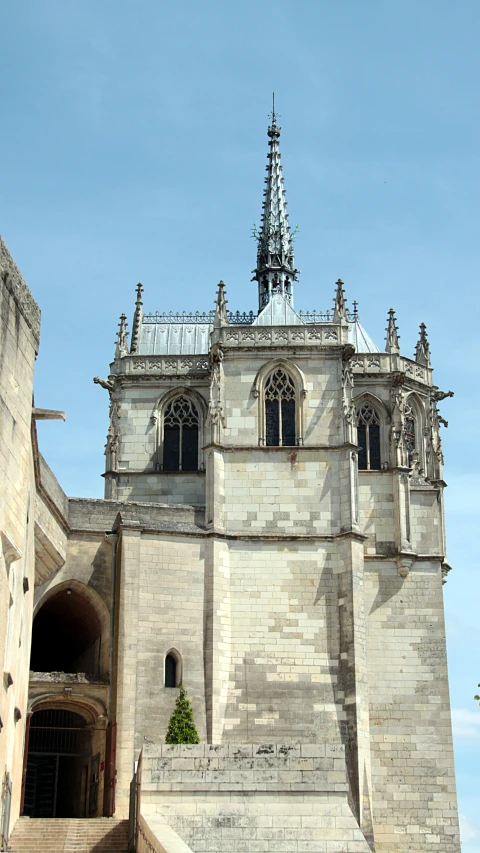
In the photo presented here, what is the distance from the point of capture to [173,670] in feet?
121

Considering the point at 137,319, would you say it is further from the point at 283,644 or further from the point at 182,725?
the point at 182,725

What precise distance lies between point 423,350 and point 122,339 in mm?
11422

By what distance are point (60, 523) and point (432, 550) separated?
13329 millimetres

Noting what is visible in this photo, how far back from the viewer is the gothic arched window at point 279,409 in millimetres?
40656

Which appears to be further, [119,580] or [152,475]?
[152,475]

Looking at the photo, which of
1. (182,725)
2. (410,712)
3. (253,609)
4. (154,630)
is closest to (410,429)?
(410,712)

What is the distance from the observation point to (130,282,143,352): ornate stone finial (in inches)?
1912

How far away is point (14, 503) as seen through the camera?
2364 centimetres

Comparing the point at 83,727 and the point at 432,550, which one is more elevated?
the point at 432,550

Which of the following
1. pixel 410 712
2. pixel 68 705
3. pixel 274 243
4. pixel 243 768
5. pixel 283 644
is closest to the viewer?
pixel 243 768

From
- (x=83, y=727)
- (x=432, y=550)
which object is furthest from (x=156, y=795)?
(x=432, y=550)

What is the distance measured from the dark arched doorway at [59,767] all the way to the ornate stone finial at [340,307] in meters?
15.3

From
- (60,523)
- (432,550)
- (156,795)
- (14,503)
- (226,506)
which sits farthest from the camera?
(432,550)

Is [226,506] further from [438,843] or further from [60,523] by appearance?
[438,843]
